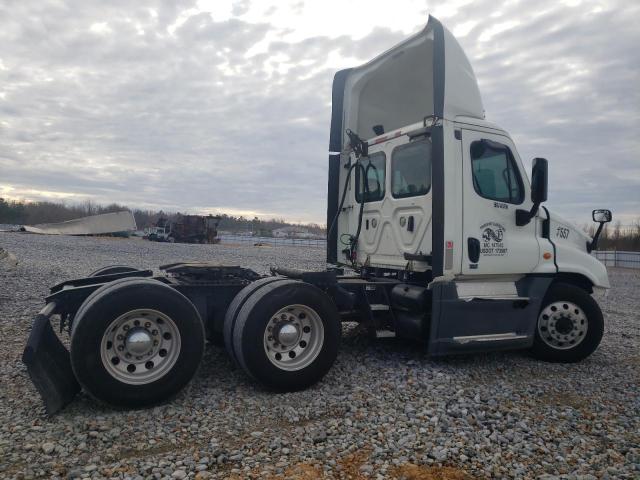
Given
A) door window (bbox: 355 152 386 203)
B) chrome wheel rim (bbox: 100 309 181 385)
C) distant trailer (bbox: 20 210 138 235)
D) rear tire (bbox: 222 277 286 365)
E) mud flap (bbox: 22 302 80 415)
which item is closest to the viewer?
mud flap (bbox: 22 302 80 415)

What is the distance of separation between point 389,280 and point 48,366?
391 centimetres

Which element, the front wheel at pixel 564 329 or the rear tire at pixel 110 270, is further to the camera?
the front wheel at pixel 564 329

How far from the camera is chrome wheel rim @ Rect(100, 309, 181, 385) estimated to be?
13.6ft

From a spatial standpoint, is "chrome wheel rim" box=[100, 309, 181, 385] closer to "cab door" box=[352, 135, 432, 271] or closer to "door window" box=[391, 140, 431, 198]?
"cab door" box=[352, 135, 432, 271]

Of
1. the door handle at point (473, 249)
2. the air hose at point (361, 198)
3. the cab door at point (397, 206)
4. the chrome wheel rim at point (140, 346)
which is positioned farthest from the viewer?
the air hose at point (361, 198)

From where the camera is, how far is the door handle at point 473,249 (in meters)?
5.67

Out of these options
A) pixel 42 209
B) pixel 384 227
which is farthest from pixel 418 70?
pixel 42 209

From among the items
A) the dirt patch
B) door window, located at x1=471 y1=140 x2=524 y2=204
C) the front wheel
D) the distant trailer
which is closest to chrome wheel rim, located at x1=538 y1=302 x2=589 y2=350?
the front wheel

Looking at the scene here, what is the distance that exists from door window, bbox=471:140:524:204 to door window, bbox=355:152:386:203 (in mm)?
1269

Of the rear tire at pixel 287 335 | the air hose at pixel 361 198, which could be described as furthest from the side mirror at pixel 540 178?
the rear tire at pixel 287 335

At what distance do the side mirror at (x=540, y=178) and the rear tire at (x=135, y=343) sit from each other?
4139 millimetres

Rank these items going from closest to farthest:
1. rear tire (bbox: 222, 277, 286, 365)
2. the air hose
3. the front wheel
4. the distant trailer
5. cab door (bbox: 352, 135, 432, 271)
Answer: rear tire (bbox: 222, 277, 286, 365) < cab door (bbox: 352, 135, 432, 271) < the front wheel < the air hose < the distant trailer

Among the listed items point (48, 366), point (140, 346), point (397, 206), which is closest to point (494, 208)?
point (397, 206)

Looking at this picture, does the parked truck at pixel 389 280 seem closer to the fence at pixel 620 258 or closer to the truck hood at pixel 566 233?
the truck hood at pixel 566 233
